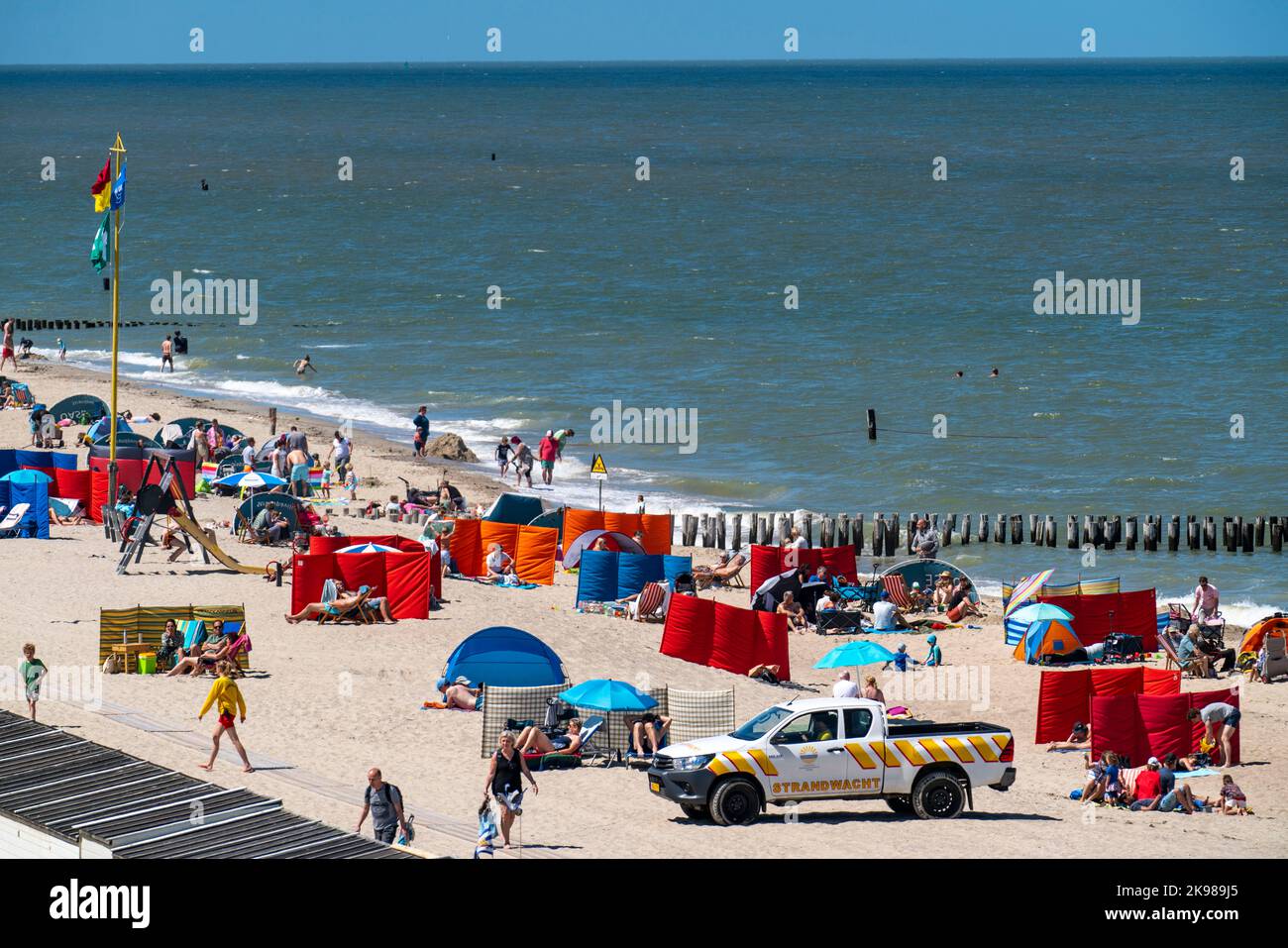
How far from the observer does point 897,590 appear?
31.2 metres

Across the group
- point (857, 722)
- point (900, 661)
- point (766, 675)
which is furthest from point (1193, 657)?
point (857, 722)

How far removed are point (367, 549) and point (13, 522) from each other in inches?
304

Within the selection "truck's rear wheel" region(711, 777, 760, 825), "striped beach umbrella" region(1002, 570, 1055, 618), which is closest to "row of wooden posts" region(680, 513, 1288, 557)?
"striped beach umbrella" region(1002, 570, 1055, 618)

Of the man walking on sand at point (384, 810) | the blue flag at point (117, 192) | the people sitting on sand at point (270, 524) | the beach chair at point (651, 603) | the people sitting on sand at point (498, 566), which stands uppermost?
the blue flag at point (117, 192)

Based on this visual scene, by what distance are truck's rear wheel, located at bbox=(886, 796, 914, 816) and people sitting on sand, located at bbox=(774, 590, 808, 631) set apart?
10.7 m

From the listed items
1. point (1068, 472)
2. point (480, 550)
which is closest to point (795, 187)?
point (1068, 472)

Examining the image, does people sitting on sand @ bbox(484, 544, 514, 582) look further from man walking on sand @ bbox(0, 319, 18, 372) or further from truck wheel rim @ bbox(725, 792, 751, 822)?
man walking on sand @ bbox(0, 319, 18, 372)

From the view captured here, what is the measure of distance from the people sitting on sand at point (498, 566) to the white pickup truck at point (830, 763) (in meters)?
11.9

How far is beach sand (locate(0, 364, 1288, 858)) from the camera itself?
18.2 metres

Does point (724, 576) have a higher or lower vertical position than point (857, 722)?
higher

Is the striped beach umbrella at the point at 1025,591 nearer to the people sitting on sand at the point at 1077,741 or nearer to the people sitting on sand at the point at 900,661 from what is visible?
the people sitting on sand at the point at 900,661

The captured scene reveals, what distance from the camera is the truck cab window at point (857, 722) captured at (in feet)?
61.7

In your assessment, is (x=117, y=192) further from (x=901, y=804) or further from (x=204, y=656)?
(x=901, y=804)

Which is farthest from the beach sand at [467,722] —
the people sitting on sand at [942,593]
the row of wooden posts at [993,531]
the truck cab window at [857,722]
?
the row of wooden posts at [993,531]
